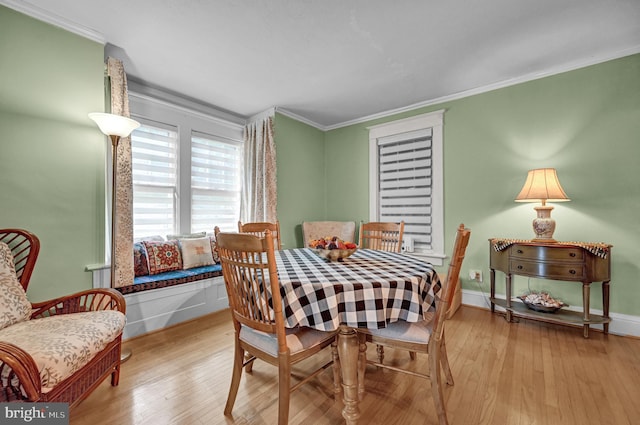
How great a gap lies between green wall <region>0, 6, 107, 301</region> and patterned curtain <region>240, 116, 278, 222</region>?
1726mm

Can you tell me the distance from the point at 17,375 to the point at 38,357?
132 mm

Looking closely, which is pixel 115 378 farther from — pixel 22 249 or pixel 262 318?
pixel 262 318

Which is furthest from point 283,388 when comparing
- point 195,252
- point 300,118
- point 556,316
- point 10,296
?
point 300,118

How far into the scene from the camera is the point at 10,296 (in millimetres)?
1538

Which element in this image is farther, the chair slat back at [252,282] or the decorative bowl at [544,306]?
the decorative bowl at [544,306]

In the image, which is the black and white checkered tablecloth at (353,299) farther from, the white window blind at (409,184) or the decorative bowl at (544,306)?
the white window blind at (409,184)

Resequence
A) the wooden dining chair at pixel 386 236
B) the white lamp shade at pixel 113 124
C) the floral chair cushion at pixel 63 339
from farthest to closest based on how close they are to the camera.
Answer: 1. the wooden dining chair at pixel 386 236
2. the white lamp shade at pixel 113 124
3. the floral chair cushion at pixel 63 339

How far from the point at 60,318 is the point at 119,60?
2268 mm

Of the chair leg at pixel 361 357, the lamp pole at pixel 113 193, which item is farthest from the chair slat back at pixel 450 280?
the lamp pole at pixel 113 193

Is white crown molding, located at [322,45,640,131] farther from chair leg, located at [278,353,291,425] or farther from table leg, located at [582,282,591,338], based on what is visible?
chair leg, located at [278,353,291,425]

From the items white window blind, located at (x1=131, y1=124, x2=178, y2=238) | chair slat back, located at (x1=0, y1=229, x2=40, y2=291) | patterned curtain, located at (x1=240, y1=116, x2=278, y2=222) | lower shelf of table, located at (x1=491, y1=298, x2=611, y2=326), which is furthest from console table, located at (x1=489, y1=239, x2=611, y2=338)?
chair slat back, located at (x1=0, y1=229, x2=40, y2=291)

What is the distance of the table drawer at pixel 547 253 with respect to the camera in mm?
2346

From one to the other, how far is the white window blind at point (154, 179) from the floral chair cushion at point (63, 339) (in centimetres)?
159

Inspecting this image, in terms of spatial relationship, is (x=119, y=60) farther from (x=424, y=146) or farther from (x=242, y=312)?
(x=424, y=146)
